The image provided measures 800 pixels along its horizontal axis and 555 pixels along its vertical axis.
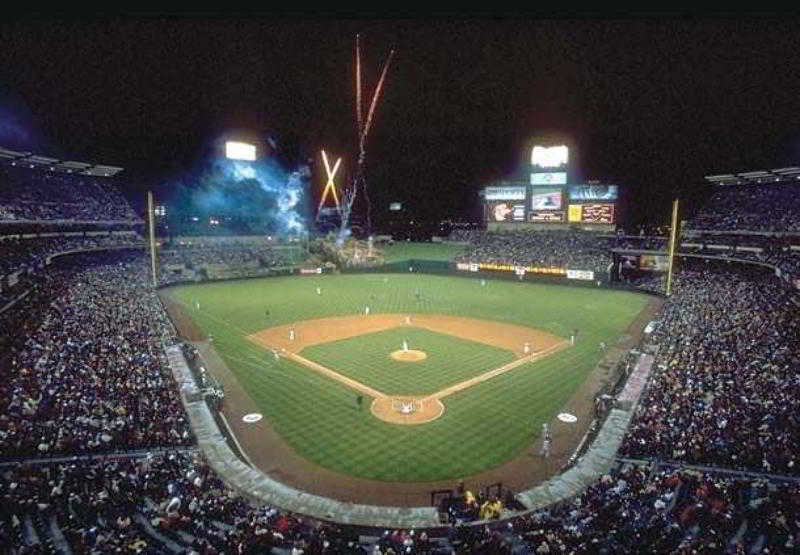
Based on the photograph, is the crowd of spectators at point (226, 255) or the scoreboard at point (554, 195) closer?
the scoreboard at point (554, 195)

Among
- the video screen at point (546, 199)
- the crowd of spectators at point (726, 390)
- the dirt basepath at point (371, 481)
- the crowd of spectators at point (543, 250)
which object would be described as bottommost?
the dirt basepath at point (371, 481)

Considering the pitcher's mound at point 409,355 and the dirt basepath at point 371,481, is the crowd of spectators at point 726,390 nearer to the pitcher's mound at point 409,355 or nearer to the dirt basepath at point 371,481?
the dirt basepath at point 371,481

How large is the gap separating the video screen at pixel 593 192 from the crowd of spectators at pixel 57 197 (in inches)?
2342

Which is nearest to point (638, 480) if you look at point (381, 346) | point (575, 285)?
point (381, 346)

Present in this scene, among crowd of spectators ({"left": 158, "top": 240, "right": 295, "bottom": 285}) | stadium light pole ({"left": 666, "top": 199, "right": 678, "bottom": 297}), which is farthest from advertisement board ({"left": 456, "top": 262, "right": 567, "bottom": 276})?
crowd of spectators ({"left": 158, "top": 240, "right": 295, "bottom": 285})

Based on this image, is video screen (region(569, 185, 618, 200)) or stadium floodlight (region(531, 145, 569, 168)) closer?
video screen (region(569, 185, 618, 200))

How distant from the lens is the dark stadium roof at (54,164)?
47406 mm

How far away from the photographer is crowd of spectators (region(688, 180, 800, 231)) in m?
48.3

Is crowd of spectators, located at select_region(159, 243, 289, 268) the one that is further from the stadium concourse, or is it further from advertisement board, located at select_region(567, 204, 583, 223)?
advertisement board, located at select_region(567, 204, 583, 223)

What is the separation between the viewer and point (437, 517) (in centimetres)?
1371

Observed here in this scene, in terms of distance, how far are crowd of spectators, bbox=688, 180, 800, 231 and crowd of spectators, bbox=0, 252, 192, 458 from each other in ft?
171

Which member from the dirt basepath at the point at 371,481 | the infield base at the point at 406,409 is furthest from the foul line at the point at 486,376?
the dirt basepath at the point at 371,481

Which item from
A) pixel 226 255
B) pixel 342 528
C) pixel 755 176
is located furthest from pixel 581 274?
pixel 342 528

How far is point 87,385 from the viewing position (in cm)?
1995
